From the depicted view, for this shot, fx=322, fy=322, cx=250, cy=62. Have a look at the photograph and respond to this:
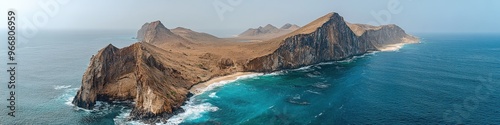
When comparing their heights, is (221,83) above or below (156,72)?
below

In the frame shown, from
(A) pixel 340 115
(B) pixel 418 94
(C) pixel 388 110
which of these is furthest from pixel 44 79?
(B) pixel 418 94

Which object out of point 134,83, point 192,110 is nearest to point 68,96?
point 134,83

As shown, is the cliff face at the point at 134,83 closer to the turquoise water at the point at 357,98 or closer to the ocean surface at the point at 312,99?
the ocean surface at the point at 312,99

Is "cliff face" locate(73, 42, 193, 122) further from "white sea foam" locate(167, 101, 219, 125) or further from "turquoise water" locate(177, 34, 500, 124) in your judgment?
"turquoise water" locate(177, 34, 500, 124)

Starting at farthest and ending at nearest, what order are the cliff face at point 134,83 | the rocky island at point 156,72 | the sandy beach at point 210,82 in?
the sandy beach at point 210,82 < the rocky island at point 156,72 < the cliff face at point 134,83

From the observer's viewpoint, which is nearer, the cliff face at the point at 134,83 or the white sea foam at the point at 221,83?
the cliff face at the point at 134,83

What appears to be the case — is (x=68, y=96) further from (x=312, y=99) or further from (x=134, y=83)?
(x=312, y=99)

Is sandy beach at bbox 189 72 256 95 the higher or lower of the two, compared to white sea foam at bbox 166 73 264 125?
higher

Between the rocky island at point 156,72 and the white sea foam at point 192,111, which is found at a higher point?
the rocky island at point 156,72

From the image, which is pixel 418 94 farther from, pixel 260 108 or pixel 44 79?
pixel 44 79

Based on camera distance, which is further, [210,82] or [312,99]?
[210,82]

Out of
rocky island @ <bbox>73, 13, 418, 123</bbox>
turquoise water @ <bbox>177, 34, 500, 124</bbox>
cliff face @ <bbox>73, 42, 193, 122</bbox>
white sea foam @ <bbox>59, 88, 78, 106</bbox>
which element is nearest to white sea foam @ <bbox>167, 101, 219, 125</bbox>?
turquoise water @ <bbox>177, 34, 500, 124</bbox>

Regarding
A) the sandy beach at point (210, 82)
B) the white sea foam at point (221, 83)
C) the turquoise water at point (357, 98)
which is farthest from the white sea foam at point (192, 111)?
A: the white sea foam at point (221, 83)
